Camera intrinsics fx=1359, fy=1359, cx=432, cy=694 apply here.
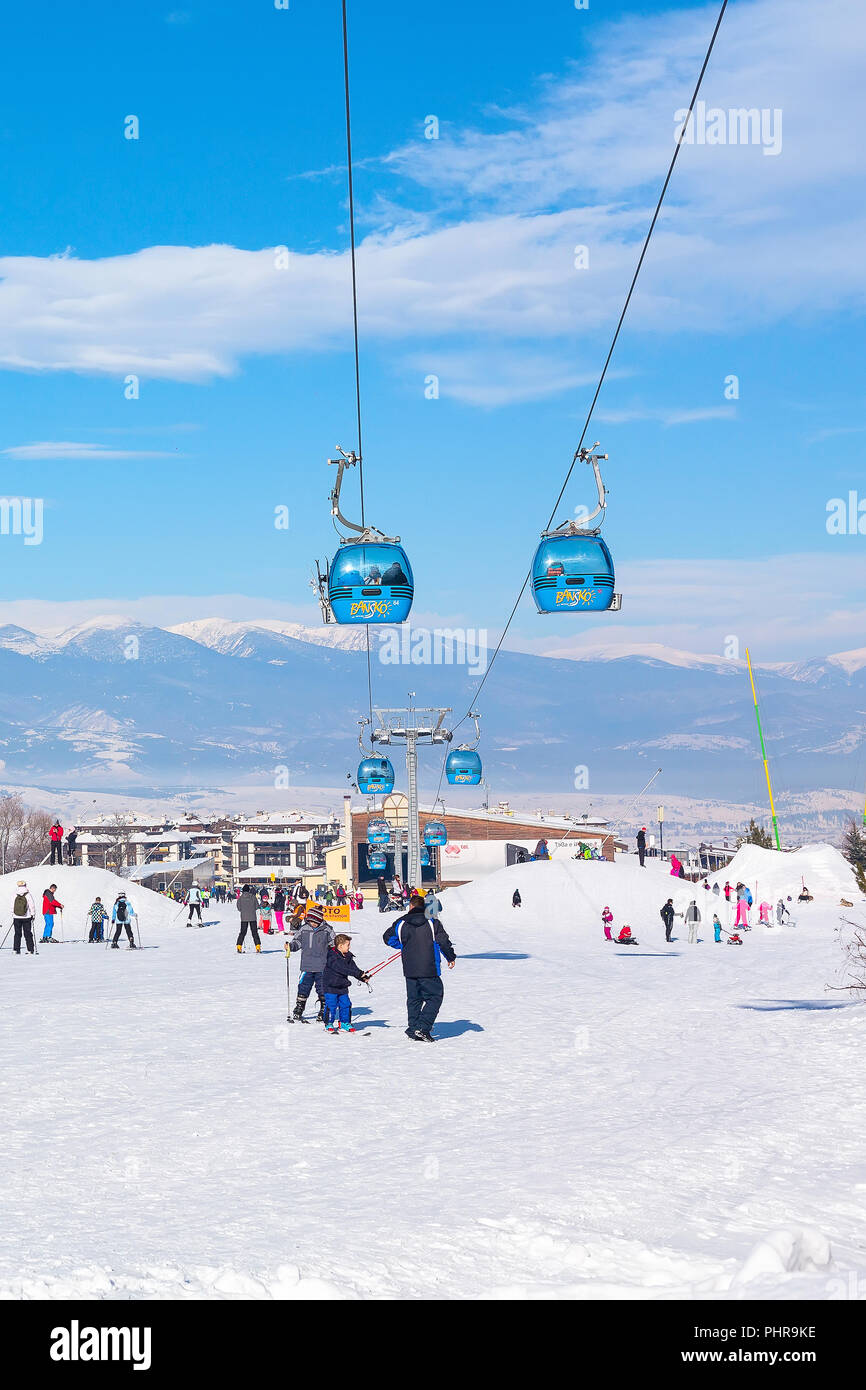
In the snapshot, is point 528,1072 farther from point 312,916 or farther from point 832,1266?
point 832,1266

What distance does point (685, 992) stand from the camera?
2028 centimetres

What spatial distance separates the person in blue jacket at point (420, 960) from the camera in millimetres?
14156

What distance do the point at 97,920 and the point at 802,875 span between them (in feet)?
114

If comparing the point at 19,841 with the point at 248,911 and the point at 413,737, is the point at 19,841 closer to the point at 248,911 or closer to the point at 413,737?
the point at 413,737

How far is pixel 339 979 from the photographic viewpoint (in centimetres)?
1482

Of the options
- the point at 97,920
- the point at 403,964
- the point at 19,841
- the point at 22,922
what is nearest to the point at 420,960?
the point at 403,964

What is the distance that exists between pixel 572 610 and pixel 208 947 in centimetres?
1350

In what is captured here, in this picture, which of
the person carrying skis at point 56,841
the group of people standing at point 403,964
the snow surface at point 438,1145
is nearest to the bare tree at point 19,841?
the person carrying skis at point 56,841

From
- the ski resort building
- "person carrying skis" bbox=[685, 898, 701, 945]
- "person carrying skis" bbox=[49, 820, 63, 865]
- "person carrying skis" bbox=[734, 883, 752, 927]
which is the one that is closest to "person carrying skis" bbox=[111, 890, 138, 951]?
"person carrying skis" bbox=[49, 820, 63, 865]

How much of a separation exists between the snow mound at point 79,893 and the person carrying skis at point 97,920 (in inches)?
296

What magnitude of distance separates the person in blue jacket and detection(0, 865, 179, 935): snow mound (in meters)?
25.8

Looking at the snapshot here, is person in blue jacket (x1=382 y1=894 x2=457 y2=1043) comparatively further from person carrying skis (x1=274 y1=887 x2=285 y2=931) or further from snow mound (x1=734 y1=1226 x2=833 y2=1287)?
person carrying skis (x1=274 y1=887 x2=285 y2=931)

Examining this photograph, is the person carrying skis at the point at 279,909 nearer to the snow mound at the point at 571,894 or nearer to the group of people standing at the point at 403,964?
the snow mound at the point at 571,894
